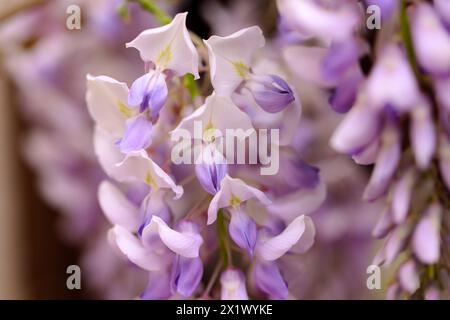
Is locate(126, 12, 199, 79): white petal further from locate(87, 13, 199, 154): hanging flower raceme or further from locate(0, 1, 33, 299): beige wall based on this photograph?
locate(0, 1, 33, 299): beige wall

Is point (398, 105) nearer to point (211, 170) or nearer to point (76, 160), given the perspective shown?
point (211, 170)

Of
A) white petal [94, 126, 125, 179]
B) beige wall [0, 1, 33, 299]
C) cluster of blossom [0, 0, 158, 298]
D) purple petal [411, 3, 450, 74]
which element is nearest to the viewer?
purple petal [411, 3, 450, 74]

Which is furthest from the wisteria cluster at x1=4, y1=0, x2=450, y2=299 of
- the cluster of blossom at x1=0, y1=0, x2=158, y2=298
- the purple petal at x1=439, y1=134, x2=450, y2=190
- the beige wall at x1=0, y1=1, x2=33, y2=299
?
the beige wall at x1=0, y1=1, x2=33, y2=299

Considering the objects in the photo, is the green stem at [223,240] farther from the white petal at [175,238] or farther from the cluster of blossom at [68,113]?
the cluster of blossom at [68,113]

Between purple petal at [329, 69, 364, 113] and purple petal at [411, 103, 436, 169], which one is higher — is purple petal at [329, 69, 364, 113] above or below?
above

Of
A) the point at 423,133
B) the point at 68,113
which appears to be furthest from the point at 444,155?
the point at 68,113

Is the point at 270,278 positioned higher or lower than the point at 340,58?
lower
